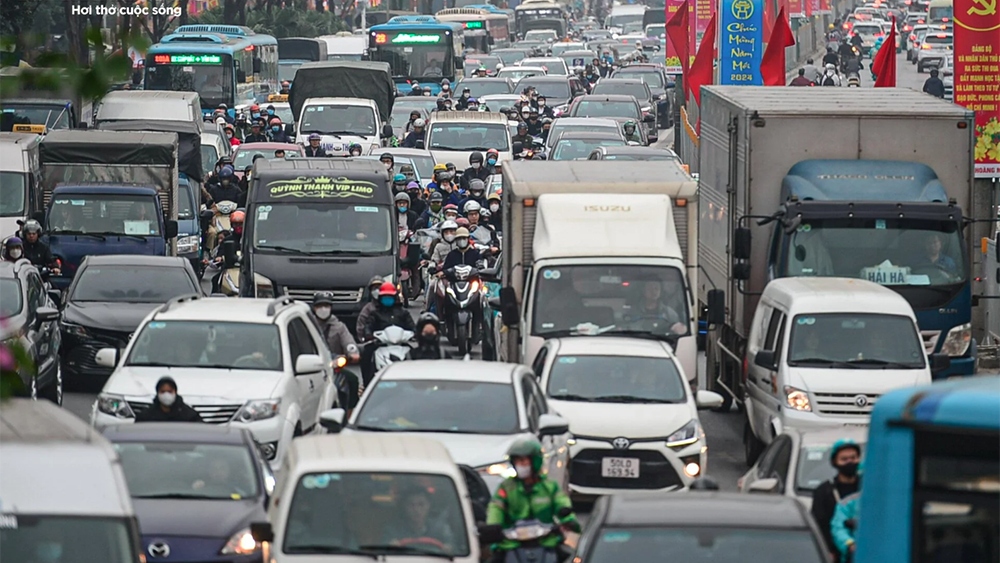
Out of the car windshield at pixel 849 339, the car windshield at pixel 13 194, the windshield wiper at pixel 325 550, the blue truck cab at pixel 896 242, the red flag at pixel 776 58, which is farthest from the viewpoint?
the red flag at pixel 776 58

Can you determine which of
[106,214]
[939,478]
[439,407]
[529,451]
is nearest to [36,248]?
[106,214]

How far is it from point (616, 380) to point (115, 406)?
4062 mm

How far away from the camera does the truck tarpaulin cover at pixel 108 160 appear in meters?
29.9

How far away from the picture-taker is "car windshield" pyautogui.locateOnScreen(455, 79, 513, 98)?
2130 inches

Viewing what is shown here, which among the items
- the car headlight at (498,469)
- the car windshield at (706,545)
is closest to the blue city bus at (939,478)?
the car windshield at (706,545)

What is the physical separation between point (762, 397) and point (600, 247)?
2177mm

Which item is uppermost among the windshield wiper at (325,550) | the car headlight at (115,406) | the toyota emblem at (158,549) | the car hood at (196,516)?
the windshield wiper at (325,550)

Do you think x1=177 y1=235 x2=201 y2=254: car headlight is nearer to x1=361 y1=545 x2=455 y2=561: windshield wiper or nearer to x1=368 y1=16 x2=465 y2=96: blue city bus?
x1=361 y1=545 x2=455 y2=561: windshield wiper

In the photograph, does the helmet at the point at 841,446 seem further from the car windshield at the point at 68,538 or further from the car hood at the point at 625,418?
the car windshield at the point at 68,538

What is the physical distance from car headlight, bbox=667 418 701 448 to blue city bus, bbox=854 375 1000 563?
26.0 feet

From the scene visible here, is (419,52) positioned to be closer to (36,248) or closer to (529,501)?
(36,248)

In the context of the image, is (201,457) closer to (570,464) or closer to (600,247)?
(570,464)

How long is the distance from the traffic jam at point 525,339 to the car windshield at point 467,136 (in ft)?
4.10

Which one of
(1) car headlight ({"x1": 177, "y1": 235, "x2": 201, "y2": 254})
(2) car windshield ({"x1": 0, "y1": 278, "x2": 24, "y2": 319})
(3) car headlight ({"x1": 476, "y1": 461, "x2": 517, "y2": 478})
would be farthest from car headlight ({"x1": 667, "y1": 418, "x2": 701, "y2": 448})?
(1) car headlight ({"x1": 177, "y1": 235, "x2": 201, "y2": 254})
